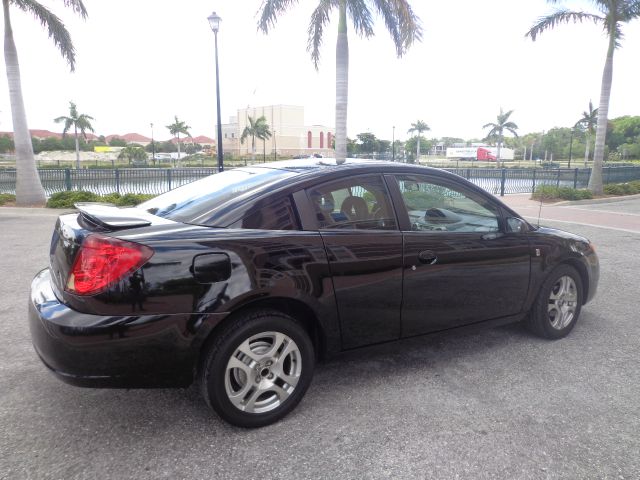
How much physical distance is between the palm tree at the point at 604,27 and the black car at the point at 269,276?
59.9 feet

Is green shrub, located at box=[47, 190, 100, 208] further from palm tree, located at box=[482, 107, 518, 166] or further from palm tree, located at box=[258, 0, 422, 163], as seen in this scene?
palm tree, located at box=[482, 107, 518, 166]

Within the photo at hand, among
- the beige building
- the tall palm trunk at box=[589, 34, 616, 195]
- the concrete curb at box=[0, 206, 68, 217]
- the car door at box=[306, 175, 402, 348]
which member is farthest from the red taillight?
the beige building

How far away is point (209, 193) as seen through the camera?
336cm

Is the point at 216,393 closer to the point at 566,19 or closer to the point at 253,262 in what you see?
the point at 253,262

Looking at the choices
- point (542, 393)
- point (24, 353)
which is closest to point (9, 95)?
point (24, 353)

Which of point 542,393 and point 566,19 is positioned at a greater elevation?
point 566,19

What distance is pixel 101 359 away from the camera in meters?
2.50

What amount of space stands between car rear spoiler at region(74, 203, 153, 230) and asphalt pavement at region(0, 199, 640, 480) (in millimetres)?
1181

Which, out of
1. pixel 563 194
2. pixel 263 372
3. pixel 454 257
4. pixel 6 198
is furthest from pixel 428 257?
pixel 563 194

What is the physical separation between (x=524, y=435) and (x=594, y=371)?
1.23m

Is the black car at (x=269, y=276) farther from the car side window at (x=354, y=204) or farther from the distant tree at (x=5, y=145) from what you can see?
the distant tree at (x=5, y=145)

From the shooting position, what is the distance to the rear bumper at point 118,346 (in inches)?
97.7

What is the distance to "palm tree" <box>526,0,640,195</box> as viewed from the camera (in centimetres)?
1823

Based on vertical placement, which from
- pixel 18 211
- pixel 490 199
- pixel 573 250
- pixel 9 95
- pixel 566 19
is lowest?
pixel 18 211
